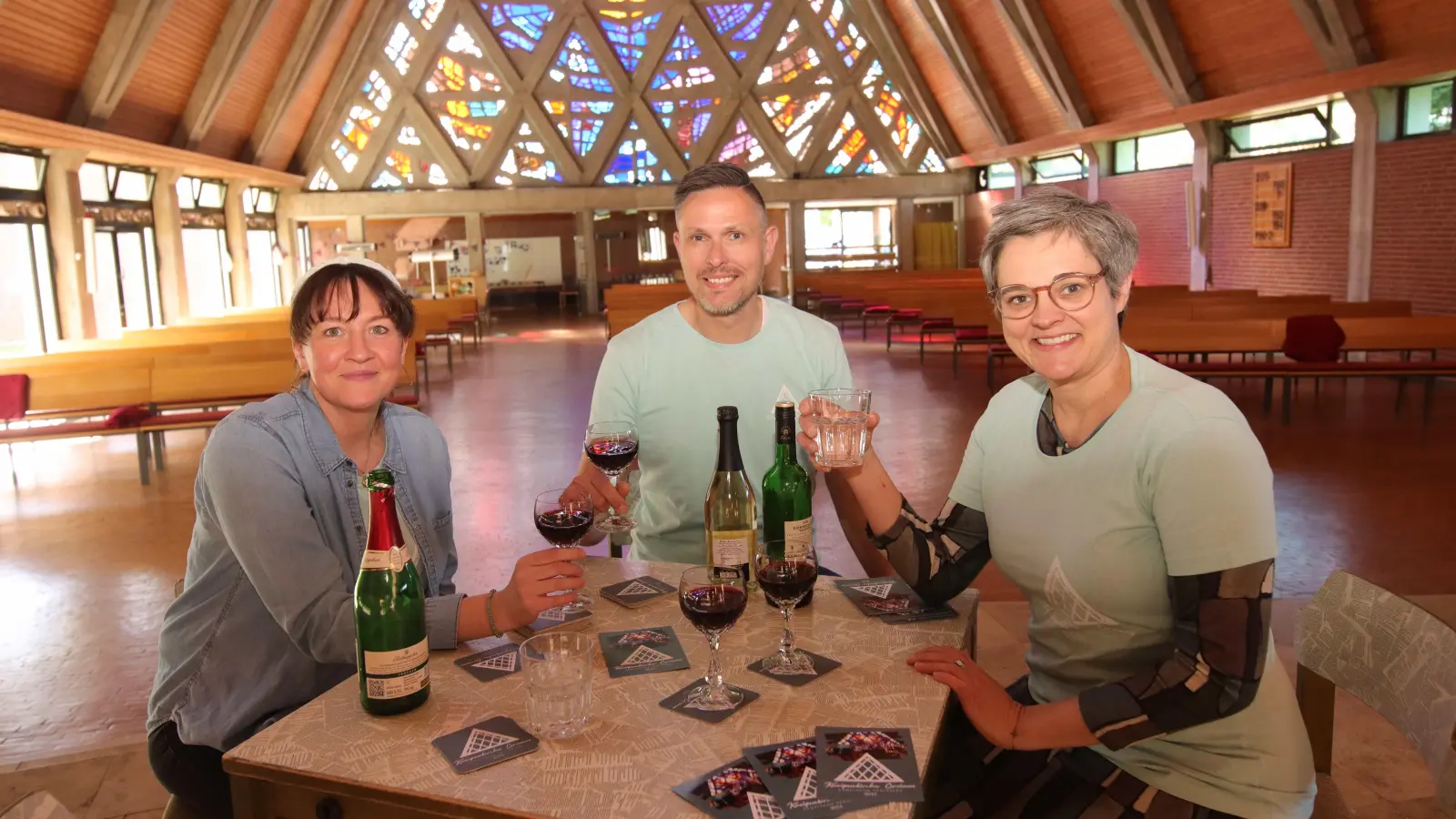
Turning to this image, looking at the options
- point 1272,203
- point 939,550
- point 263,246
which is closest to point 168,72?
point 263,246

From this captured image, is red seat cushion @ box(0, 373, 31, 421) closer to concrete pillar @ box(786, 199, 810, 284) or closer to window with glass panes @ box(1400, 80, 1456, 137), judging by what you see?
window with glass panes @ box(1400, 80, 1456, 137)

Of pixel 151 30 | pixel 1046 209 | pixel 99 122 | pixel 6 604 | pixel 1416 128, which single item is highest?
pixel 151 30

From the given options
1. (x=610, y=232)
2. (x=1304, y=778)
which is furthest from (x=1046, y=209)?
(x=610, y=232)

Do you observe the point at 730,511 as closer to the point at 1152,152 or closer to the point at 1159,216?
the point at 1159,216

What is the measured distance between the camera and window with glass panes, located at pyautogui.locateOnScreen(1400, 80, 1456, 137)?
1017 cm

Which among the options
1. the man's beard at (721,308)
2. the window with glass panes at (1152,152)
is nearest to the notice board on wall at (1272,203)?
the window with glass panes at (1152,152)

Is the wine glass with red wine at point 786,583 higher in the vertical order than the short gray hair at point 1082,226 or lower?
lower

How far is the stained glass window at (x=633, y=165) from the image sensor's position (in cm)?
2347

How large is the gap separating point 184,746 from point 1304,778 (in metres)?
1.89

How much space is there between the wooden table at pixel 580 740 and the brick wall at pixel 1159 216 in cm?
1472

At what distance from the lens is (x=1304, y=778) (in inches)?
63.1

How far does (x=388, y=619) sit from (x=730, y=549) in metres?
0.56

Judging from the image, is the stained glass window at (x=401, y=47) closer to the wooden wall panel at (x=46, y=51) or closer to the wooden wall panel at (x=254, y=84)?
the wooden wall panel at (x=254, y=84)

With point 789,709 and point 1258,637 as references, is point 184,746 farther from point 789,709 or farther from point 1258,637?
point 1258,637
